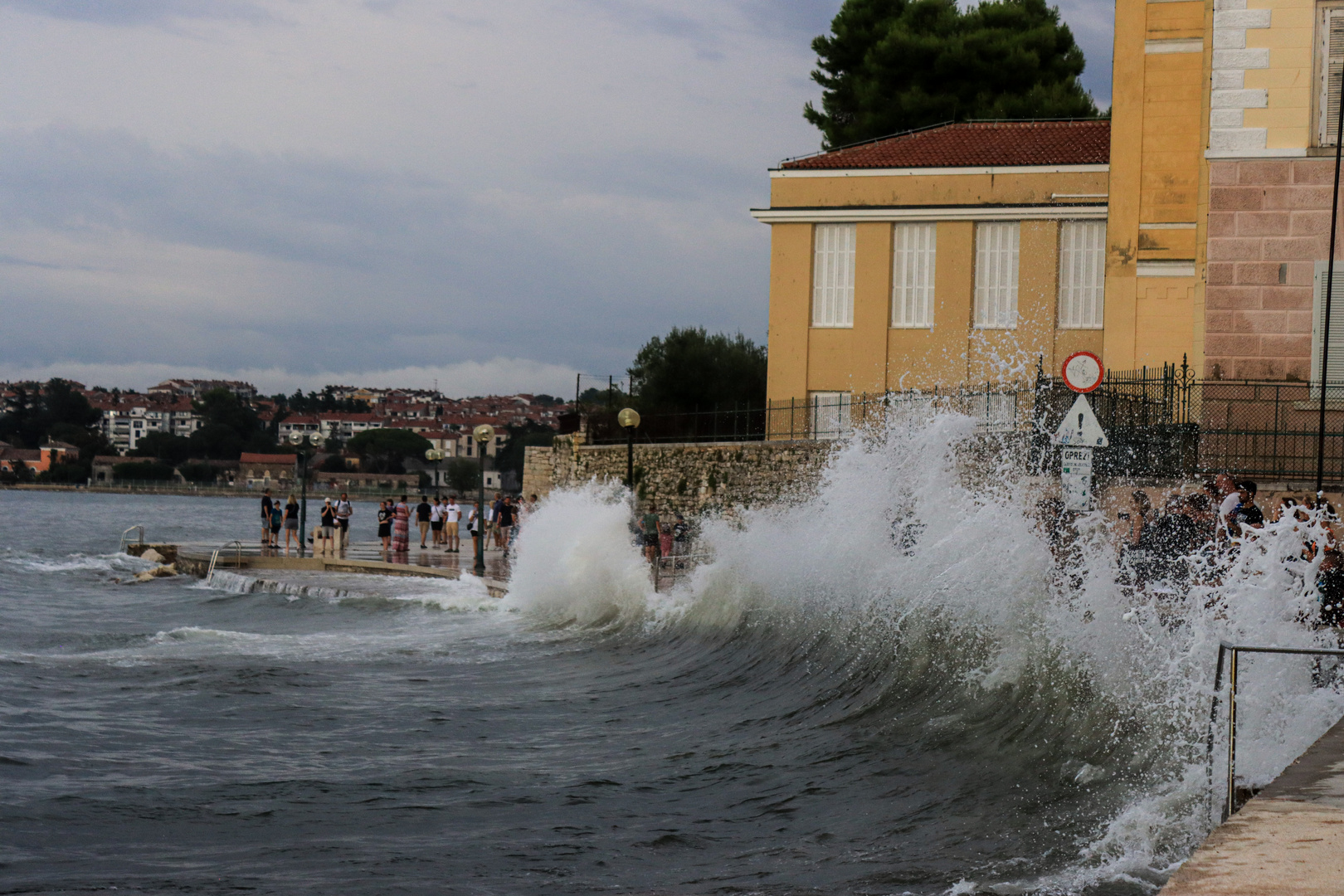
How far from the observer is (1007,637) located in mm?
12156

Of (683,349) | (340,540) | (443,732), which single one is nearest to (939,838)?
(443,732)

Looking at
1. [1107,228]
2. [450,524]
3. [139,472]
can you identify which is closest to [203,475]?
[139,472]

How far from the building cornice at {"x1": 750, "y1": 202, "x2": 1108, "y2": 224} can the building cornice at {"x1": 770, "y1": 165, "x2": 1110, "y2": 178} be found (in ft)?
2.67

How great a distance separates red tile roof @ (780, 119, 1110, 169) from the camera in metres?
32.9

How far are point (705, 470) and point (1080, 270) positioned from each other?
33.5ft

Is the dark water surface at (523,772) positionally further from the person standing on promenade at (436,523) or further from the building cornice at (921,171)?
the person standing on promenade at (436,523)

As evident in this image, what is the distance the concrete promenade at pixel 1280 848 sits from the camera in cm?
429

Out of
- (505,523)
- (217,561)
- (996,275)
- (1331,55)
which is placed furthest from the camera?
(505,523)

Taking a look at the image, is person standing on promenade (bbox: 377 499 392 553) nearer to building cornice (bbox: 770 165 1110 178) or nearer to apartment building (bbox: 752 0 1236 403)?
apartment building (bbox: 752 0 1236 403)

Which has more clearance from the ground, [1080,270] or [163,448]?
[1080,270]

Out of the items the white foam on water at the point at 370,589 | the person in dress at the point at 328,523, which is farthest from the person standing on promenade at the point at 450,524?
the white foam on water at the point at 370,589

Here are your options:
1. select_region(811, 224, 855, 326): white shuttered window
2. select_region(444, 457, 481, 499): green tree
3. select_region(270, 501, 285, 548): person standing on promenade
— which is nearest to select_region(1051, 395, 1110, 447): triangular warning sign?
select_region(811, 224, 855, 326): white shuttered window

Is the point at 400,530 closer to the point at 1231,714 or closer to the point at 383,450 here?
the point at 1231,714

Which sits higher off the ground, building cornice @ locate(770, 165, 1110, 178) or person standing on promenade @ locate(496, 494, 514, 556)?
building cornice @ locate(770, 165, 1110, 178)
